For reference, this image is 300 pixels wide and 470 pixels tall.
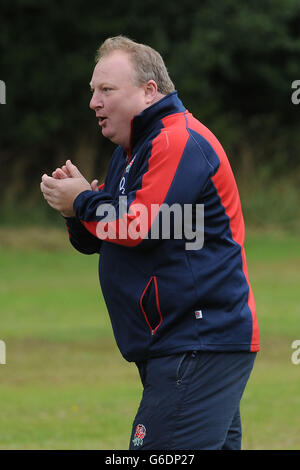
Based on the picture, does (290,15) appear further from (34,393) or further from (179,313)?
(179,313)

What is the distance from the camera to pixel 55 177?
3.90 metres

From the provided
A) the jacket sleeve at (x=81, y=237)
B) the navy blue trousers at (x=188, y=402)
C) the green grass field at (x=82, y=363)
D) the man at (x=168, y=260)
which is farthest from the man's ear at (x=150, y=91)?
the green grass field at (x=82, y=363)

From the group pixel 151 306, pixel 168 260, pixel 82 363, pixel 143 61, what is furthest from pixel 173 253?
pixel 82 363

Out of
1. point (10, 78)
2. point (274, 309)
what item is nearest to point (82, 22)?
point (10, 78)

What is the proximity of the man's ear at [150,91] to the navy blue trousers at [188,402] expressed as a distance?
3.04ft

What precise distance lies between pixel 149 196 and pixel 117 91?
442 mm

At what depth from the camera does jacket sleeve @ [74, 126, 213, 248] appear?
11.8 feet

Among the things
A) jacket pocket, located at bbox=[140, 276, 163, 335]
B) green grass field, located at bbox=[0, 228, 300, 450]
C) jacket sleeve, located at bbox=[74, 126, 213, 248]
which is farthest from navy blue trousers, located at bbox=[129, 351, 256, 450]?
green grass field, located at bbox=[0, 228, 300, 450]

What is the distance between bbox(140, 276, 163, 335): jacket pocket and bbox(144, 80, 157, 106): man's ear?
0.65m

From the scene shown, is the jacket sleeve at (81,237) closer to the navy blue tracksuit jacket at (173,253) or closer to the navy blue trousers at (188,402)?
the navy blue tracksuit jacket at (173,253)

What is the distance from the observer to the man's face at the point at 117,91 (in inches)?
148

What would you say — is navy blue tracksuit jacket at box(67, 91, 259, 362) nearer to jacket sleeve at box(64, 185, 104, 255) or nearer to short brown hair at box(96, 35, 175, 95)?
short brown hair at box(96, 35, 175, 95)

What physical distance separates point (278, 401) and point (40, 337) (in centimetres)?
455

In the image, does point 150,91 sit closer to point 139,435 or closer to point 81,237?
point 81,237
